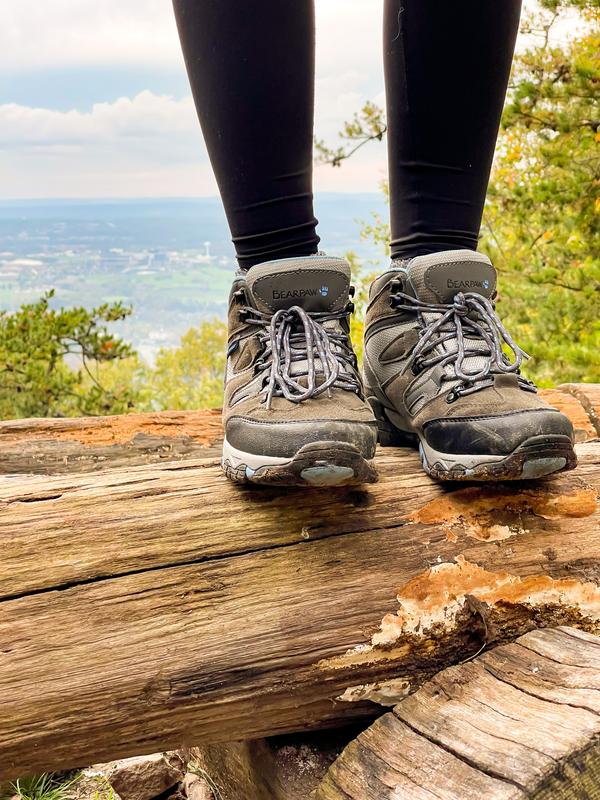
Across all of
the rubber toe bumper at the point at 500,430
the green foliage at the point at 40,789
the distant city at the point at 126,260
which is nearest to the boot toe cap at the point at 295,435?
the rubber toe bumper at the point at 500,430

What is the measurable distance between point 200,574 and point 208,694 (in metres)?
0.16

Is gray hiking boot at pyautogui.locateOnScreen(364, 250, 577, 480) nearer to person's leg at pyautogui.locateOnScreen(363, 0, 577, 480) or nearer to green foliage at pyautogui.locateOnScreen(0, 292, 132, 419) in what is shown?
person's leg at pyautogui.locateOnScreen(363, 0, 577, 480)

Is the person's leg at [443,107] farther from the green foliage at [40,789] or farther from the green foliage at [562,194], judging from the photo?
the green foliage at [562,194]

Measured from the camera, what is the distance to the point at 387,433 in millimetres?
1454

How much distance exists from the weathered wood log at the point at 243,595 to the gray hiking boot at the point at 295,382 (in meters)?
0.11

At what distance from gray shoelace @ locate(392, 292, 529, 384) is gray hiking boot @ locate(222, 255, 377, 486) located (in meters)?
0.14

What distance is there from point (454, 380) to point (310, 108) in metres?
0.52

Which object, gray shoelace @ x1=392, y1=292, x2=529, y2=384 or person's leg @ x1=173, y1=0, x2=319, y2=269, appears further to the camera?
gray shoelace @ x1=392, y1=292, x2=529, y2=384

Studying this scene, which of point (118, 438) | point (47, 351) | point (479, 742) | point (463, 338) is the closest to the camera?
point (479, 742)

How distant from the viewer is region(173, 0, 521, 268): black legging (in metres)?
1.12

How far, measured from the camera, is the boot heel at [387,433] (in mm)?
1418

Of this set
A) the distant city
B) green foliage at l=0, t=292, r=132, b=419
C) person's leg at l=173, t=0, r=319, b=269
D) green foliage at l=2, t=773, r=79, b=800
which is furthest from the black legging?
Result: the distant city

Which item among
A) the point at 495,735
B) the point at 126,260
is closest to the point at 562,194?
the point at 495,735

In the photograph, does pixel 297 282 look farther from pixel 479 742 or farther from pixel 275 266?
pixel 479 742
